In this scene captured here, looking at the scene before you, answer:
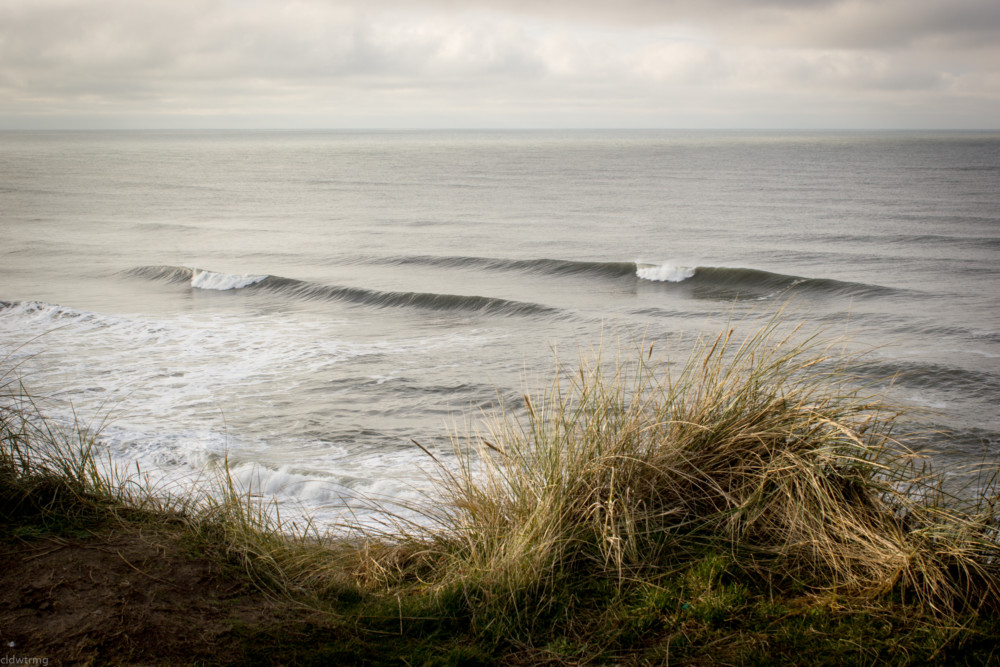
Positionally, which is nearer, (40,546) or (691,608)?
(691,608)

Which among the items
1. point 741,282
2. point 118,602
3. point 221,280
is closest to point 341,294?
point 221,280

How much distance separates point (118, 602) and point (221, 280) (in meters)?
16.6

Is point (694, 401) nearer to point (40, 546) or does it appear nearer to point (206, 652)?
point (206, 652)

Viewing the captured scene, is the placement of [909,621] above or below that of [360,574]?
above

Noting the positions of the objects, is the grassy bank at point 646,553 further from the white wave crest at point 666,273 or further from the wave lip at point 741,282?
the white wave crest at point 666,273

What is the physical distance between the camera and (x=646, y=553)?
348 centimetres

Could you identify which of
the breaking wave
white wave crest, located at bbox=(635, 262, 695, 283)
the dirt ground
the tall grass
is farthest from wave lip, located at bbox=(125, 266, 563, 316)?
the dirt ground

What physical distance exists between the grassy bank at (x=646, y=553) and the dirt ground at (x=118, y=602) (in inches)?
4.3

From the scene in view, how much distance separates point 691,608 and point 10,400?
8.28 m

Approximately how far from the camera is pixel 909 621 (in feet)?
9.54

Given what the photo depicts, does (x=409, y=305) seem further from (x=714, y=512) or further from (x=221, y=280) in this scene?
(x=714, y=512)

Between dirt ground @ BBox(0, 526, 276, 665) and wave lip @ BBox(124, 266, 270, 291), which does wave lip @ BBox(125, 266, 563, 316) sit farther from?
dirt ground @ BBox(0, 526, 276, 665)

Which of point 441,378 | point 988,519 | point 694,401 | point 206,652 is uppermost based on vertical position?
point 694,401

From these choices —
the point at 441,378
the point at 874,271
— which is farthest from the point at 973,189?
the point at 441,378
